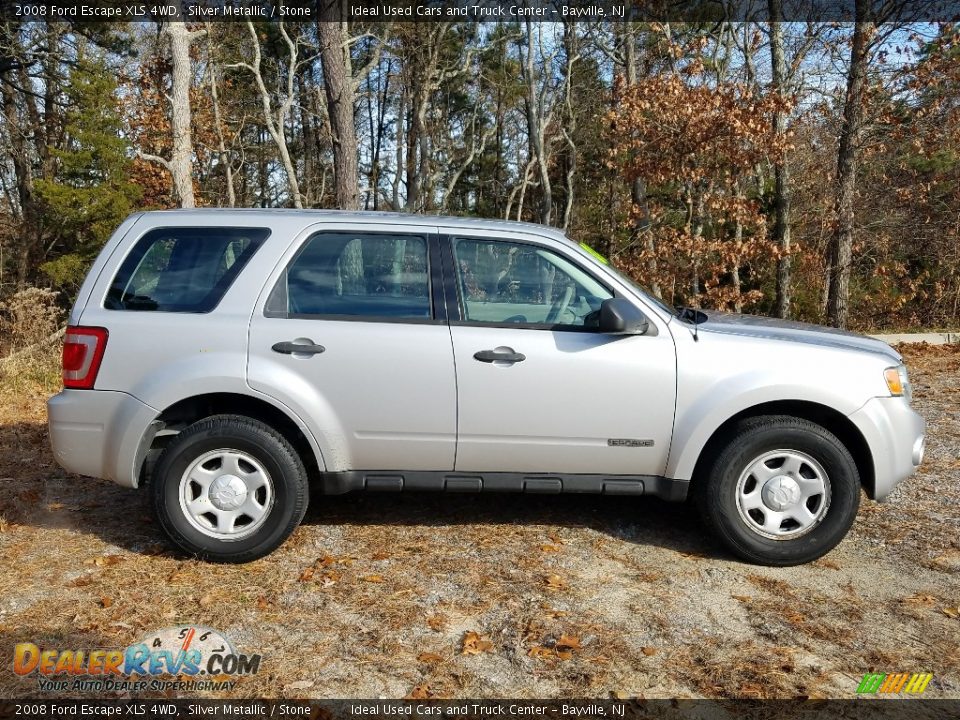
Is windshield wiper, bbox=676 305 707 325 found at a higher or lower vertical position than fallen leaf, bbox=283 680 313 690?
higher

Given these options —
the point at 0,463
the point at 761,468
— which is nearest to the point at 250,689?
the point at 761,468

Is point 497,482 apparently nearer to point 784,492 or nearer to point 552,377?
point 552,377

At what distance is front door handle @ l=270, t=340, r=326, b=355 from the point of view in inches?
163

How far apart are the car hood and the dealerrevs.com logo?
2.95 m

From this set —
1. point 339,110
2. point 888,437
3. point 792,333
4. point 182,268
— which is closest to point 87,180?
point 339,110

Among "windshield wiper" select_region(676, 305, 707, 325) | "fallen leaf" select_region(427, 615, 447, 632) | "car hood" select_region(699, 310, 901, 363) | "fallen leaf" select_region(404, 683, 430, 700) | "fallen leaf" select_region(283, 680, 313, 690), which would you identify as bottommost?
"fallen leaf" select_region(283, 680, 313, 690)

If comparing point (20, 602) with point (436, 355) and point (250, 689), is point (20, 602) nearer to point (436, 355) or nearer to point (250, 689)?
point (250, 689)

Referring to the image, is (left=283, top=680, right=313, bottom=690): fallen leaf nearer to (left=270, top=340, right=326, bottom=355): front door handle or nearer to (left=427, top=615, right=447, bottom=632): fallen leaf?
(left=427, top=615, right=447, bottom=632): fallen leaf

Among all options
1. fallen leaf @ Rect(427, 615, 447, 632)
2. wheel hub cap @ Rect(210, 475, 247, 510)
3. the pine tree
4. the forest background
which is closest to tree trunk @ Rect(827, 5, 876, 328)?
the forest background

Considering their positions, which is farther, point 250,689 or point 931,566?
point 931,566

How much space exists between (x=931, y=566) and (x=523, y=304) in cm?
271

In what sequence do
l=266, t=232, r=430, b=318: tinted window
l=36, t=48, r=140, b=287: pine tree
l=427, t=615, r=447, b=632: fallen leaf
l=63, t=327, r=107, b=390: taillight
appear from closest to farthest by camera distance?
l=427, t=615, r=447, b=632: fallen leaf
l=63, t=327, r=107, b=390: taillight
l=266, t=232, r=430, b=318: tinted window
l=36, t=48, r=140, b=287: pine tree

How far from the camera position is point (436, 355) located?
13.7 ft

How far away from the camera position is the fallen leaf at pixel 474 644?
3.36m
